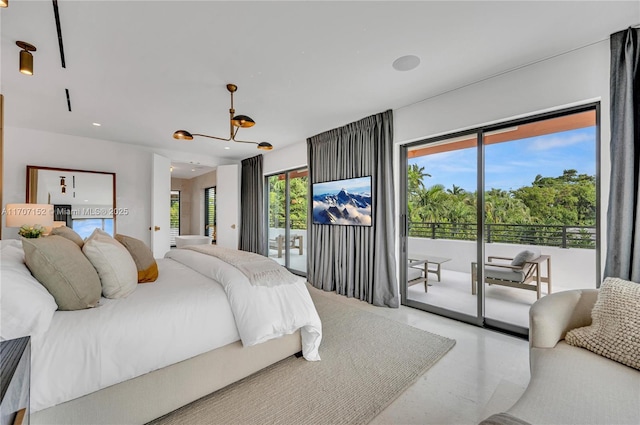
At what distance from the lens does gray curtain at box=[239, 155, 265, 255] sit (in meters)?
5.86

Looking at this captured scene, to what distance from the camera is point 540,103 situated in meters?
2.42

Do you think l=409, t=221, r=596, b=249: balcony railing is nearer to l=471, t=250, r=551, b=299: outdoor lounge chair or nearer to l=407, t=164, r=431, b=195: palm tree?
l=471, t=250, r=551, b=299: outdoor lounge chair

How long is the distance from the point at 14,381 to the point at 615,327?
8.16ft

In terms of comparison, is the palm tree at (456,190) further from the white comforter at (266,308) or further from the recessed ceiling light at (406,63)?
the white comforter at (266,308)

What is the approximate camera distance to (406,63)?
243 centimetres

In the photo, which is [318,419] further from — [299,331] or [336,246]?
[336,246]

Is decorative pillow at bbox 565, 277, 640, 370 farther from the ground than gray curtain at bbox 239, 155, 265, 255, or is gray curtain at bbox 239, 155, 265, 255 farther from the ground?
gray curtain at bbox 239, 155, 265, 255

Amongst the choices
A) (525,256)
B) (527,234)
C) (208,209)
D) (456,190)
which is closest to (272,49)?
(456,190)

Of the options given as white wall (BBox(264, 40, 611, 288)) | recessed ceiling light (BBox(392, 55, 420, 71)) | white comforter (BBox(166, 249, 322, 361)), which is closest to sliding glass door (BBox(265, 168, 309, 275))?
white wall (BBox(264, 40, 611, 288))

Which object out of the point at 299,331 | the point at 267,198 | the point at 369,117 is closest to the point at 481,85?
the point at 369,117

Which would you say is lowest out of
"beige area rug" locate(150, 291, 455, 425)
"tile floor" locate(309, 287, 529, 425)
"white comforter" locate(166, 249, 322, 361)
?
"tile floor" locate(309, 287, 529, 425)

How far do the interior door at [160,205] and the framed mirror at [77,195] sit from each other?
66 cm

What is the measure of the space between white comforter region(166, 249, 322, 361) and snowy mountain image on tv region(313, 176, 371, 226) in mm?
1899

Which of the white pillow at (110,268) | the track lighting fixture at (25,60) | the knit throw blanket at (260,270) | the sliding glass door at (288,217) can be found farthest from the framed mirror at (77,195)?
Result: the knit throw blanket at (260,270)
